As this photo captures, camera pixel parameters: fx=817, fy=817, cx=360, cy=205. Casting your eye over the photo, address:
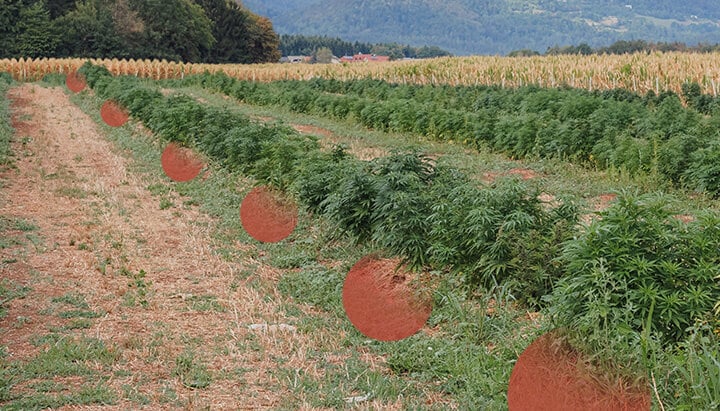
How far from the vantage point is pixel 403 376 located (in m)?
6.43

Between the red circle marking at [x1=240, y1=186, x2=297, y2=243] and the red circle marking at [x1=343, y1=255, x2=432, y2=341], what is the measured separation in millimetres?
2468

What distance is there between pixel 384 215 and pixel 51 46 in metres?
68.0

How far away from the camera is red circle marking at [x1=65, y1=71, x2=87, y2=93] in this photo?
4433 centimetres

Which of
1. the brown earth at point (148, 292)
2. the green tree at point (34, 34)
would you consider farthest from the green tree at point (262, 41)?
the brown earth at point (148, 292)

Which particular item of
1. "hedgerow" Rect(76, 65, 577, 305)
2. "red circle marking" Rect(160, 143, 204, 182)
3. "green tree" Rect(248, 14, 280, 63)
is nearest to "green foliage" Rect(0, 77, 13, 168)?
"red circle marking" Rect(160, 143, 204, 182)

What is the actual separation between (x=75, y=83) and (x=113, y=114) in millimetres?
21320

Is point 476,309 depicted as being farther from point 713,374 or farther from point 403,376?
point 713,374

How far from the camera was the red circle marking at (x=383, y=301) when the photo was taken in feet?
24.4

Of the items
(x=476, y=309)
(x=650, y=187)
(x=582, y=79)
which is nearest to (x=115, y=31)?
(x=582, y=79)

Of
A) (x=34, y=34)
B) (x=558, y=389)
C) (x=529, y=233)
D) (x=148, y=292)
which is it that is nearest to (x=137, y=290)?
(x=148, y=292)

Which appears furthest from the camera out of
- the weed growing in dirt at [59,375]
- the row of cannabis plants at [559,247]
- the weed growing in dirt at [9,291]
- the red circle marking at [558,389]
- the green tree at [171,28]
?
the green tree at [171,28]

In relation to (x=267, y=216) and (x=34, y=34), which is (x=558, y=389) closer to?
(x=267, y=216)

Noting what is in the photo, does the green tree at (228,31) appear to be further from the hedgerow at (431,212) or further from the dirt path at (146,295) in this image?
the hedgerow at (431,212)

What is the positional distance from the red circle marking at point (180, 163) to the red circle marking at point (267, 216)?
12.1 feet
